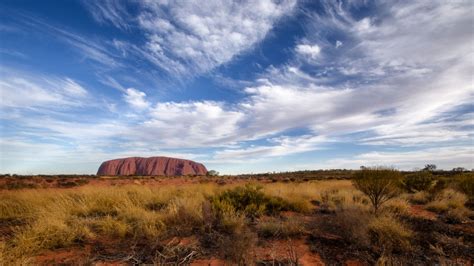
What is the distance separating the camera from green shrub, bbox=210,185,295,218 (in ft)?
26.3

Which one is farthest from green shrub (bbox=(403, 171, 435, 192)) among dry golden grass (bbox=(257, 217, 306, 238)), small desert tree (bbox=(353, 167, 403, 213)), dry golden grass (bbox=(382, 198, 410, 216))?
dry golden grass (bbox=(257, 217, 306, 238))

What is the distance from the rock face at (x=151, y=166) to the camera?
114500mm

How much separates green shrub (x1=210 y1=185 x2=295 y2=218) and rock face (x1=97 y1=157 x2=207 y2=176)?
10596 centimetres

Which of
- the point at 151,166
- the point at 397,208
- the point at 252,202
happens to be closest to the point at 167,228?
the point at 252,202

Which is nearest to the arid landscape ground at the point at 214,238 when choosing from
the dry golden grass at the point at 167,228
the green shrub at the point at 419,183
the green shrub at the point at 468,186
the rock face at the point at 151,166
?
the dry golden grass at the point at 167,228

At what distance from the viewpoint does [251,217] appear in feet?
25.4

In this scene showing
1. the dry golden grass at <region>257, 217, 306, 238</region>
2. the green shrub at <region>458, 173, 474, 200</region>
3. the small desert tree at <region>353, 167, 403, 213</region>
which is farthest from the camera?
the green shrub at <region>458, 173, 474, 200</region>

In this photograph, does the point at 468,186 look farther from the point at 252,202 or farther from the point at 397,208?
the point at 252,202

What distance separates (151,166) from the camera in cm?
11650

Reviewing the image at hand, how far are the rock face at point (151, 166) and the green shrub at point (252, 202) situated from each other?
106 meters

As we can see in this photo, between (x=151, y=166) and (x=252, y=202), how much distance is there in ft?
380

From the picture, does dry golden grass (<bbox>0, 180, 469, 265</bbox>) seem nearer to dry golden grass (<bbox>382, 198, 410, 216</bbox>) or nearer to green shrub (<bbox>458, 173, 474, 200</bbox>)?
dry golden grass (<bbox>382, 198, 410, 216</bbox>)

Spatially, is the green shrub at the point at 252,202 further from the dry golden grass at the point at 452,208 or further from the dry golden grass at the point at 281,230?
the dry golden grass at the point at 452,208

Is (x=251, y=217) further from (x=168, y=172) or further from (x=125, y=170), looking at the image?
(x=125, y=170)
